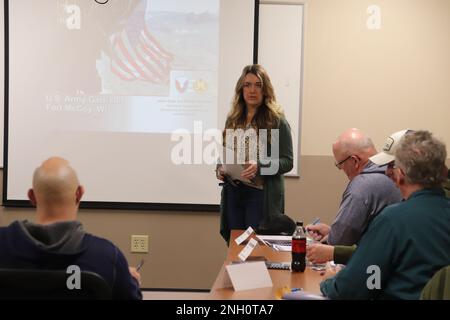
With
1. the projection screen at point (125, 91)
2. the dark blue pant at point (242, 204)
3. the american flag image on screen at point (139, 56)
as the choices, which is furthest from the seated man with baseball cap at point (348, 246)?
the american flag image on screen at point (139, 56)

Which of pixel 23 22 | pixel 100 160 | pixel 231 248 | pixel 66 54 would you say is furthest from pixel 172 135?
pixel 231 248

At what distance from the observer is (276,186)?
11.3 ft

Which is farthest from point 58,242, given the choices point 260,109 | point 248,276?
point 260,109

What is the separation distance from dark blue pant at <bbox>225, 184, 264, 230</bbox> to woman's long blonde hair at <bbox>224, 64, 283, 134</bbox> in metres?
0.43

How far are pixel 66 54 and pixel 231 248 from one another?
2.38m

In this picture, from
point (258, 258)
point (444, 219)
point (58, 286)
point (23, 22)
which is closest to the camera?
point (58, 286)

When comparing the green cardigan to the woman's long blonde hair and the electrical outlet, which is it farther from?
the electrical outlet

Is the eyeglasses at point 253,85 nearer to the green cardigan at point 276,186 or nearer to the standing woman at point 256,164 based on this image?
the standing woman at point 256,164

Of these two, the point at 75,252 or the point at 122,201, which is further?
the point at 122,201

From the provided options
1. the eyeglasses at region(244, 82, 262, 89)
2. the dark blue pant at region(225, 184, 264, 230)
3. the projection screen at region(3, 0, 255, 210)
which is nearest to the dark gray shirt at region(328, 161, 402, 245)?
the dark blue pant at region(225, 184, 264, 230)

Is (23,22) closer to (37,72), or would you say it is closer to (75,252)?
(37,72)

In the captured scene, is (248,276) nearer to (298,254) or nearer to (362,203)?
(298,254)

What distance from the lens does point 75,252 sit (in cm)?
155

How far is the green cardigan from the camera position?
3367mm
